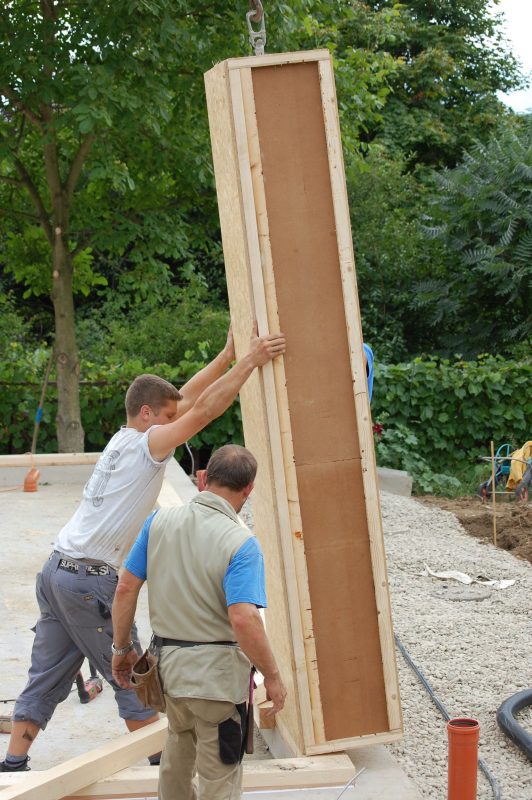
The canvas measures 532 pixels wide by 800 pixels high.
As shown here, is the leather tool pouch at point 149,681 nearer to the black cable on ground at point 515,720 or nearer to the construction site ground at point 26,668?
the construction site ground at point 26,668

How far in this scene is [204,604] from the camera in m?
3.56

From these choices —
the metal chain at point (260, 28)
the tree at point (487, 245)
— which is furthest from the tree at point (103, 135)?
the metal chain at point (260, 28)

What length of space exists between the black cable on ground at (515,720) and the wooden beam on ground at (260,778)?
3.45 feet

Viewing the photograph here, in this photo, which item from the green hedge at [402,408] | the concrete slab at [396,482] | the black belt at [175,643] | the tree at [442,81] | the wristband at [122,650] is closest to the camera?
the black belt at [175,643]

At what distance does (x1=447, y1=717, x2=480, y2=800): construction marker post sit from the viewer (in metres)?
4.06

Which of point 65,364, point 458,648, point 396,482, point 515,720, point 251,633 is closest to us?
point 251,633

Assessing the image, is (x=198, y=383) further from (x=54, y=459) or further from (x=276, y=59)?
(x=54, y=459)

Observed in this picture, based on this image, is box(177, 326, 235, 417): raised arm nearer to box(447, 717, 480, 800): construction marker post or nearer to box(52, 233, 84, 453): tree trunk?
box(447, 717, 480, 800): construction marker post

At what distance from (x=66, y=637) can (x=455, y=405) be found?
1128 centimetres

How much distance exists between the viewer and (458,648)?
266 inches

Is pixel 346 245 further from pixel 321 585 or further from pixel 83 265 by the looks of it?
pixel 83 265

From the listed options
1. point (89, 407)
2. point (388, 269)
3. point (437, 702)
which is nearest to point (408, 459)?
point (89, 407)

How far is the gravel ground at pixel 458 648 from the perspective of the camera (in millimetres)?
4941

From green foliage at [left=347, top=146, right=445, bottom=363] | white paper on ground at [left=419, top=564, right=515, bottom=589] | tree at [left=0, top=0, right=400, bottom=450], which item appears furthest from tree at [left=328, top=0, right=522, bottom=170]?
white paper on ground at [left=419, top=564, right=515, bottom=589]
